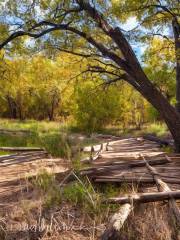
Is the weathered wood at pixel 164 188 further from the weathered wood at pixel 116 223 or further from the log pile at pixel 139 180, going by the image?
the weathered wood at pixel 116 223

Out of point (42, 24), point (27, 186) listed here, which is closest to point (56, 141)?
point (42, 24)

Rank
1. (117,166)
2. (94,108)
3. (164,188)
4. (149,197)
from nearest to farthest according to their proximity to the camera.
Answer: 1. (149,197)
2. (164,188)
3. (117,166)
4. (94,108)

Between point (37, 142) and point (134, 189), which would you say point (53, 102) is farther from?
point (134, 189)

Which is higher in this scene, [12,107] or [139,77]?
[139,77]

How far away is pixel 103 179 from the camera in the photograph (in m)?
5.92

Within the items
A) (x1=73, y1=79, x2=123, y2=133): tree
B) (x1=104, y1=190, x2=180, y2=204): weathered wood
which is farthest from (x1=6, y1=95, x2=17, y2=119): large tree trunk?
(x1=104, y1=190, x2=180, y2=204): weathered wood

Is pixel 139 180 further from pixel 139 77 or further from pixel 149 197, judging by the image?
pixel 139 77

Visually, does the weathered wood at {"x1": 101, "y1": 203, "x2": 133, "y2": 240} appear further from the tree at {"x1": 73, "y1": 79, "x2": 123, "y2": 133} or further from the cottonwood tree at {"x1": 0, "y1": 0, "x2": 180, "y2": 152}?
the tree at {"x1": 73, "y1": 79, "x2": 123, "y2": 133}

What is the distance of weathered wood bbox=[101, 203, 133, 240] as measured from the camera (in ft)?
12.4

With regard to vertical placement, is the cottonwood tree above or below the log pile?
above

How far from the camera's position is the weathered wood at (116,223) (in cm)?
378

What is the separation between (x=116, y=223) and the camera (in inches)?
156

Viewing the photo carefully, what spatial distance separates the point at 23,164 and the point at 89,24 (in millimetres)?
4121

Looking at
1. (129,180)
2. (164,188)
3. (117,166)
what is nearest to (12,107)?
(117,166)
